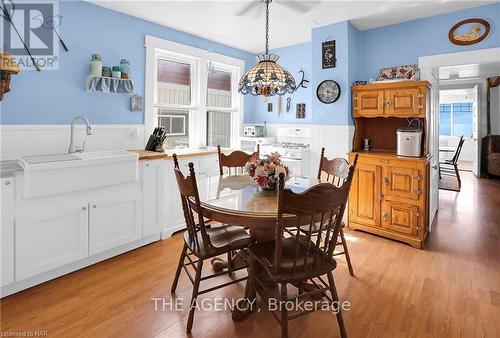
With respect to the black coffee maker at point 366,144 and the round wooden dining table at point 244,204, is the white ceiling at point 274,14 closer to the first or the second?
the black coffee maker at point 366,144

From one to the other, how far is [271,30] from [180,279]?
10.6ft

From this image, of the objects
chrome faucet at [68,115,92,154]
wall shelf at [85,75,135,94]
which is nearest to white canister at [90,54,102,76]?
wall shelf at [85,75,135,94]


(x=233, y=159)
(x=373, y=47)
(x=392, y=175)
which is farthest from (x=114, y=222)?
(x=373, y=47)

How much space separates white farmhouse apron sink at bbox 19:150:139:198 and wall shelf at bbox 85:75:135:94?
2.39ft

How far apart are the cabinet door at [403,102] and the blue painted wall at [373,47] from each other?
0.48 m

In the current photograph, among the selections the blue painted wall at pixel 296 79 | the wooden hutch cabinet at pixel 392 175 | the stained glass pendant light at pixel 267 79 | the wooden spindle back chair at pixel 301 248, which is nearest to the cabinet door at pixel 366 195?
the wooden hutch cabinet at pixel 392 175

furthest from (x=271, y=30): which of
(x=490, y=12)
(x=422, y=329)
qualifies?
(x=422, y=329)

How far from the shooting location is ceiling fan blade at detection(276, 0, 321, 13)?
3082 millimetres

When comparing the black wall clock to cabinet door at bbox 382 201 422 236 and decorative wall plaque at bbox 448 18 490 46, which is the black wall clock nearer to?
decorative wall plaque at bbox 448 18 490 46

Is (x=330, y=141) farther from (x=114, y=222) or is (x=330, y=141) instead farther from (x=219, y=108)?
(x=114, y=222)

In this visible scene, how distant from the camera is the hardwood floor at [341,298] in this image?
6.32 feet

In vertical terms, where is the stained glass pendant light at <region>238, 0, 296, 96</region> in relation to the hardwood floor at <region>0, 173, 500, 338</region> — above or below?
above

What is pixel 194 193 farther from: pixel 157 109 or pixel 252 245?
pixel 157 109

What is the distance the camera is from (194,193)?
1.89 meters
